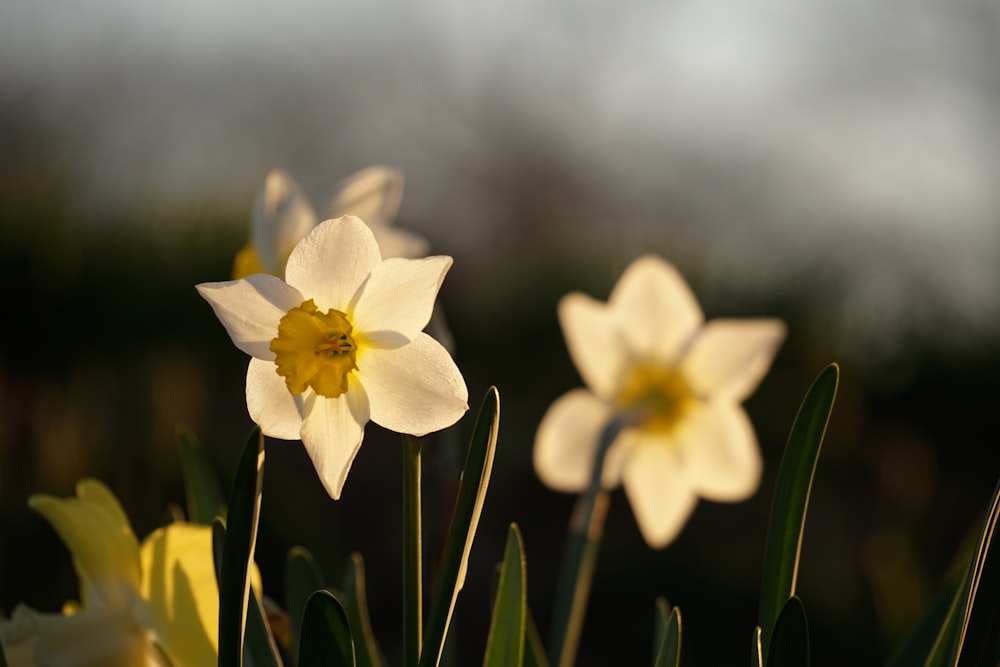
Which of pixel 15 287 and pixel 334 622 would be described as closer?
pixel 334 622

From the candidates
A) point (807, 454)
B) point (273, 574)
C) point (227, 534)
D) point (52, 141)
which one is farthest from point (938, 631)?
point (52, 141)

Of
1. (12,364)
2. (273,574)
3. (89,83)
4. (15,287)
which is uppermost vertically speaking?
(89,83)

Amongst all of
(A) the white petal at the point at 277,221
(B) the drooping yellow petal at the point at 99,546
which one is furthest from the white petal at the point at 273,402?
(A) the white petal at the point at 277,221

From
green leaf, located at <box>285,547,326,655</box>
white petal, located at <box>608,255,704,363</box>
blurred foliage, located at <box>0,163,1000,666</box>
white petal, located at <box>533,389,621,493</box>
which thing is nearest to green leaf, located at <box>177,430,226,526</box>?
green leaf, located at <box>285,547,326,655</box>

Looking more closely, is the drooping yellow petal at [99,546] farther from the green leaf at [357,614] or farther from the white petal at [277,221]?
the white petal at [277,221]

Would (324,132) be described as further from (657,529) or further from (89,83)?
(657,529)

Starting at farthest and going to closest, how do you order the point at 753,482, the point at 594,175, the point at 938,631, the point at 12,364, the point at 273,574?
the point at 594,175 < the point at 12,364 < the point at 273,574 < the point at 753,482 < the point at 938,631
